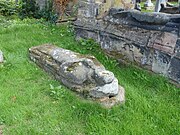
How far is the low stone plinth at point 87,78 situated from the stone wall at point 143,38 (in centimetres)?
86

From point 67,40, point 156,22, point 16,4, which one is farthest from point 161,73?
point 16,4

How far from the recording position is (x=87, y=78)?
3.97 m

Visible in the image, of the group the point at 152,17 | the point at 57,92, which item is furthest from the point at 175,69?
the point at 57,92

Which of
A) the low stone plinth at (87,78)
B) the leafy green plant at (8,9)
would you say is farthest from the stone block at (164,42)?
the leafy green plant at (8,9)

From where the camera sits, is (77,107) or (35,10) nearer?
(77,107)

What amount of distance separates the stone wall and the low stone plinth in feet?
2.82

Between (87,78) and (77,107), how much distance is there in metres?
0.43

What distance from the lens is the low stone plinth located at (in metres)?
3.80

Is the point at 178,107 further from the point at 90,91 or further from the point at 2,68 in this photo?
the point at 2,68

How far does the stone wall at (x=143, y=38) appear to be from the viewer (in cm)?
433

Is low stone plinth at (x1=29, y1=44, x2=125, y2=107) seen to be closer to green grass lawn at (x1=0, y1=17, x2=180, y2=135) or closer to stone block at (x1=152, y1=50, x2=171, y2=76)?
green grass lawn at (x1=0, y1=17, x2=180, y2=135)

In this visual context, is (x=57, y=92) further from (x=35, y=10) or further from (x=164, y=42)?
(x=35, y=10)

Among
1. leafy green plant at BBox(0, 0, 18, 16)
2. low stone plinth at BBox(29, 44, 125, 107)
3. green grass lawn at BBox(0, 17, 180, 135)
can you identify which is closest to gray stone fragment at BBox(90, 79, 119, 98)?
low stone plinth at BBox(29, 44, 125, 107)

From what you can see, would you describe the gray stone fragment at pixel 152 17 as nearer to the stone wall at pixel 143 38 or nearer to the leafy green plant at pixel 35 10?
the stone wall at pixel 143 38
